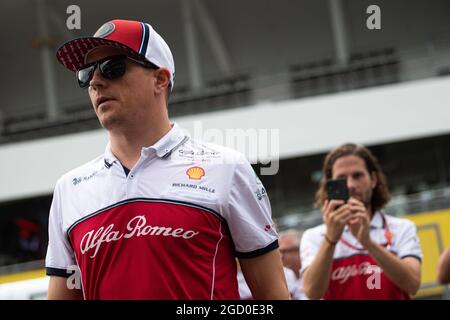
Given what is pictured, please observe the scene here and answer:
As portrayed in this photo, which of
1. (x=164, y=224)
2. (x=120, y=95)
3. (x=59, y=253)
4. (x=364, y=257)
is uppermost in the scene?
(x=120, y=95)

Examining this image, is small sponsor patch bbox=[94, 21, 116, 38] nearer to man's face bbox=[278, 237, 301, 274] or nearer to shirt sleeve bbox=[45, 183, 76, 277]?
shirt sleeve bbox=[45, 183, 76, 277]

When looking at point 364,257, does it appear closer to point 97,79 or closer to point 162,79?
point 162,79

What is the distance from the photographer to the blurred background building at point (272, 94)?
52.1 ft

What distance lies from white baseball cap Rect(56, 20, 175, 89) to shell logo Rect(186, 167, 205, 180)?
0.35 metres

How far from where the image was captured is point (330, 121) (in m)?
16.2

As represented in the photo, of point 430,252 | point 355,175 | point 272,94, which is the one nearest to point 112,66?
point 355,175

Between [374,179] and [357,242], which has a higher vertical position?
[374,179]

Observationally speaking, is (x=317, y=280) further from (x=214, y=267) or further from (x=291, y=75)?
(x=291, y=75)

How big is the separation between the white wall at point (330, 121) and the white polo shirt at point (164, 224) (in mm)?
12974

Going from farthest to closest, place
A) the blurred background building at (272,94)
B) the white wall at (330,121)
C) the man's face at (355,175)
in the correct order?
the blurred background building at (272,94)
the white wall at (330,121)
the man's face at (355,175)

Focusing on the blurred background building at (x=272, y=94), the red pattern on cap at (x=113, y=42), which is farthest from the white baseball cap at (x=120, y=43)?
the blurred background building at (x=272, y=94)

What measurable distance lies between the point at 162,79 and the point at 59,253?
24.4 inches

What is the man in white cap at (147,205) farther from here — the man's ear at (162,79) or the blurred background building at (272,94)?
the blurred background building at (272,94)
